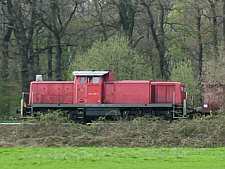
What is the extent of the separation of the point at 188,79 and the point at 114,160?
33334mm

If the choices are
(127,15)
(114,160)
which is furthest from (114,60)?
(114,160)

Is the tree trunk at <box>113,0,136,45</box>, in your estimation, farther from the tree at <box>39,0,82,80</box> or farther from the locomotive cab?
the locomotive cab

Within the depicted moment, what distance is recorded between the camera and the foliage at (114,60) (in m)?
42.8

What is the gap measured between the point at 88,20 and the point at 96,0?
3855mm

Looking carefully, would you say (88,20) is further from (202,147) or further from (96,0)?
(202,147)

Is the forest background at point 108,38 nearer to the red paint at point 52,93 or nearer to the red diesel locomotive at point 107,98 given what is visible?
the red diesel locomotive at point 107,98

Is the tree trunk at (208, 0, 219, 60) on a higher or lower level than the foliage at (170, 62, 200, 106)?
higher

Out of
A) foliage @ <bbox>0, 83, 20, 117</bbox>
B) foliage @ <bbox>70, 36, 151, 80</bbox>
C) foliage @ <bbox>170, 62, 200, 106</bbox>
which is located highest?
foliage @ <bbox>70, 36, 151, 80</bbox>

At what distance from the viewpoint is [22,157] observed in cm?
1544

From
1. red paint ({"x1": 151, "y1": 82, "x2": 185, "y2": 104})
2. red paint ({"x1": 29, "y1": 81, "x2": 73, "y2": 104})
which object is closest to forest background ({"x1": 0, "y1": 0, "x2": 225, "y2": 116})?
red paint ({"x1": 151, "y1": 82, "x2": 185, "y2": 104})

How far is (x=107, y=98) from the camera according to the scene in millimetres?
32656

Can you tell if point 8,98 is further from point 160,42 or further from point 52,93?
point 160,42

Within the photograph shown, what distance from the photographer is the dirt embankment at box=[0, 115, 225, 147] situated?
2105 centimetres

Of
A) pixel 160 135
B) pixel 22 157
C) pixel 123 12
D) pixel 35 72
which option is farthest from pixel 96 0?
pixel 22 157
